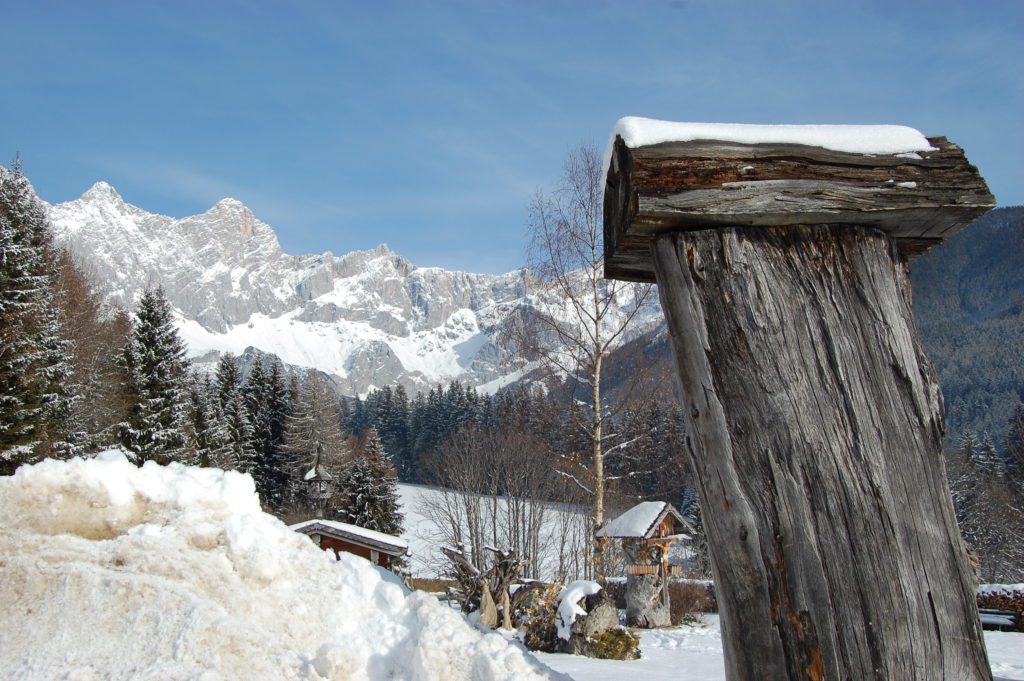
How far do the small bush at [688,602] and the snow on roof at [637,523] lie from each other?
8.11 feet

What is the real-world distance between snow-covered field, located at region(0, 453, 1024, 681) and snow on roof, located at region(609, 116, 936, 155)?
179cm

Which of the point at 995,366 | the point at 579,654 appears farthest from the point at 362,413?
the point at 995,366

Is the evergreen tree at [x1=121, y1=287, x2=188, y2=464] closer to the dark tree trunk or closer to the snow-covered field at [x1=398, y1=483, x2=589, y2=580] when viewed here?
the snow-covered field at [x1=398, y1=483, x2=589, y2=580]

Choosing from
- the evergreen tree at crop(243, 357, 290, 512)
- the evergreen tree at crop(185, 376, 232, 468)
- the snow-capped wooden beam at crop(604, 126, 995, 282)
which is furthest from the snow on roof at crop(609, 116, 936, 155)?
the evergreen tree at crop(243, 357, 290, 512)

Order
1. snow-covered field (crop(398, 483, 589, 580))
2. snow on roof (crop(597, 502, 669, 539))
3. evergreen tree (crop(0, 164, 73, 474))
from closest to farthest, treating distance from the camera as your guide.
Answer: evergreen tree (crop(0, 164, 73, 474)), snow on roof (crop(597, 502, 669, 539)), snow-covered field (crop(398, 483, 589, 580))

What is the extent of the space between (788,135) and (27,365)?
1870 cm

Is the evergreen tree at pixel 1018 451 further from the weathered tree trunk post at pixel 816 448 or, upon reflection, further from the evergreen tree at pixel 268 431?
the evergreen tree at pixel 268 431

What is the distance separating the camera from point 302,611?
87.1 inches

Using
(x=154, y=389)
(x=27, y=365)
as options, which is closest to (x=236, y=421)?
(x=154, y=389)

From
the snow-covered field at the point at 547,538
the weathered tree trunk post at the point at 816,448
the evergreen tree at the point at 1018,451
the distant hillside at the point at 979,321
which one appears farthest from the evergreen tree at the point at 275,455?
the distant hillside at the point at 979,321

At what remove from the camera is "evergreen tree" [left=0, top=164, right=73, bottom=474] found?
1477 centimetres

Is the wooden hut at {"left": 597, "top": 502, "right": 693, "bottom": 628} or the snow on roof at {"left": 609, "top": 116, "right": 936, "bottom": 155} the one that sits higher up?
the snow on roof at {"left": 609, "top": 116, "right": 936, "bottom": 155}

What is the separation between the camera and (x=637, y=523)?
50.3 ft

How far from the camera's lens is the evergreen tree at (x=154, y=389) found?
22406 mm
